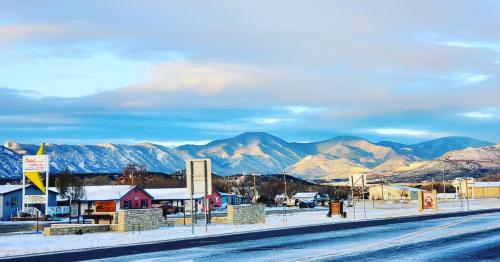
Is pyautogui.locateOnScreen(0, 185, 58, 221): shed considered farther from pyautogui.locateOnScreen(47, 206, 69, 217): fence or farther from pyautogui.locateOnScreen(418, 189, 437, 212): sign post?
pyautogui.locateOnScreen(418, 189, 437, 212): sign post

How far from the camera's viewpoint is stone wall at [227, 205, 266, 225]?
4438 cm

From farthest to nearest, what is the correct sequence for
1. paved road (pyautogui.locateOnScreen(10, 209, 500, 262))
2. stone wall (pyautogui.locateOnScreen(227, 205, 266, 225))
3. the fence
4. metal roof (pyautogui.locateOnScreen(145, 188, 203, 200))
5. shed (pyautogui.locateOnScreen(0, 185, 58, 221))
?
metal roof (pyautogui.locateOnScreen(145, 188, 203, 200))
the fence
shed (pyautogui.locateOnScreen(0, 185, 58, 221))
stone wall (pyautogui.locateOnScreen(227, 205, 266, 225))
paved road (pyautogui.locateOnScreen(10, 209, 500, 262))

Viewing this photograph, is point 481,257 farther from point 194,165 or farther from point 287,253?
point 194,165

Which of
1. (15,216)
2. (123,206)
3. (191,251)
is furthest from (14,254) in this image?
(123,206)

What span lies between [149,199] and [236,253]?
246 feet

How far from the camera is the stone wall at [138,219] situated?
37.7 meters

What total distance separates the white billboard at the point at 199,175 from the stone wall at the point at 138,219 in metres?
6.41

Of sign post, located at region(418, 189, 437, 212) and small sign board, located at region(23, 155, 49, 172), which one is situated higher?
small sign board, located at region(23, 155, 49, 172)

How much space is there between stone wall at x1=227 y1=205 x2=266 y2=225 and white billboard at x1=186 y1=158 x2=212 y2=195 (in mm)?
11211

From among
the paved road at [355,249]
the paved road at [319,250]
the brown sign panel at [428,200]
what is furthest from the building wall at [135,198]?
the paved road at [355,249]

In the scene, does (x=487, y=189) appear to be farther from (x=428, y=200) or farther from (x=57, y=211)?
(x=57, y=211)

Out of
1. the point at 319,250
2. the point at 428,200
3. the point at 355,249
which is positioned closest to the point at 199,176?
the point at 319,250

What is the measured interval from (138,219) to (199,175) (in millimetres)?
7396

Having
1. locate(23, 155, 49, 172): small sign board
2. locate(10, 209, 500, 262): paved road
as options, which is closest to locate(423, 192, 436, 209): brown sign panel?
locate(10, 209, 500, 262): paved road
